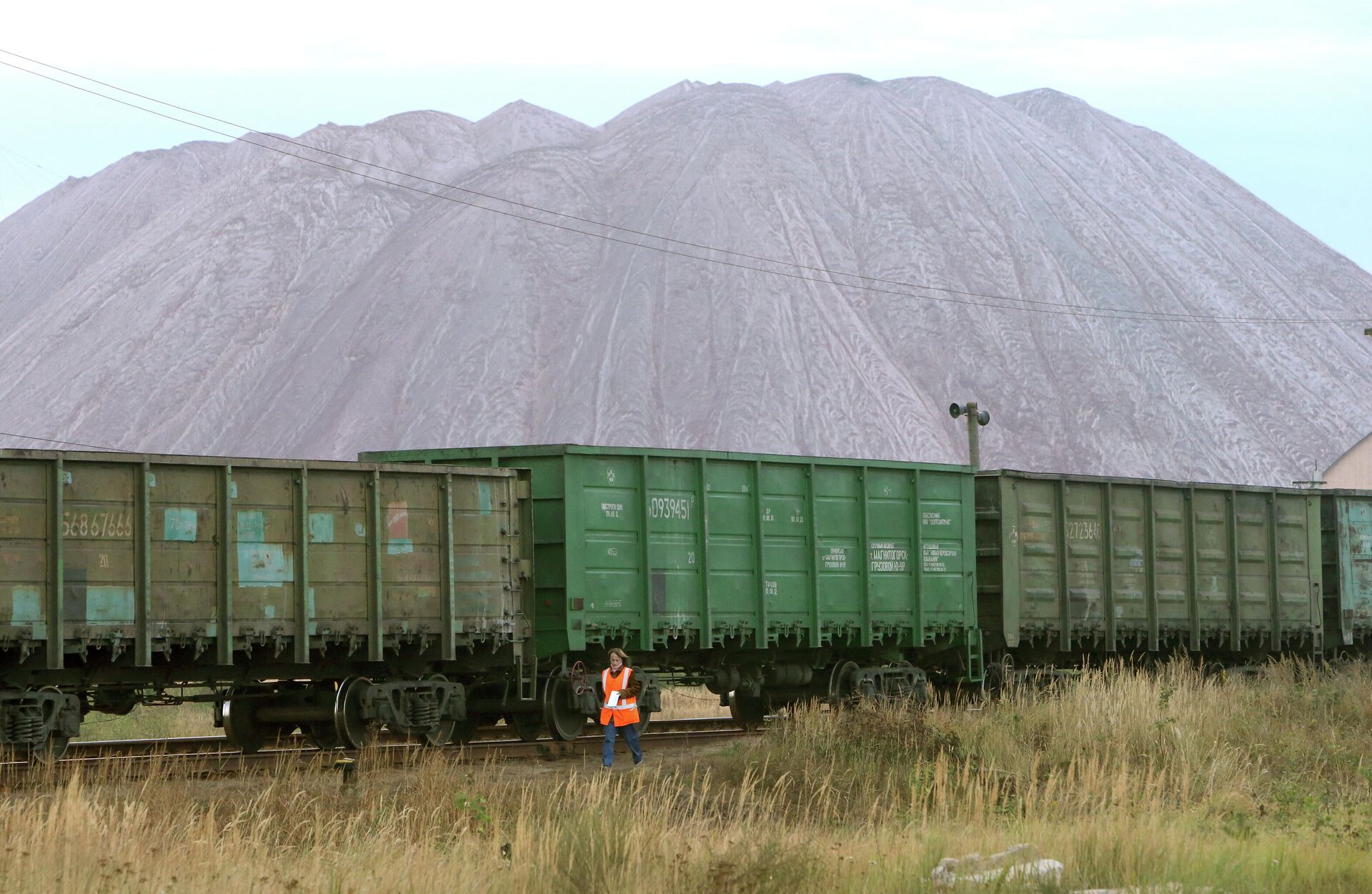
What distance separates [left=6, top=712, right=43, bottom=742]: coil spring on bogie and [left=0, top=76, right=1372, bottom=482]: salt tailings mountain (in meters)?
56.7

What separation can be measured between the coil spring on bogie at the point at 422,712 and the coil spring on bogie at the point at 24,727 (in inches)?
143

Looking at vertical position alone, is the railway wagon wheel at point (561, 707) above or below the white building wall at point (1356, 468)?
below

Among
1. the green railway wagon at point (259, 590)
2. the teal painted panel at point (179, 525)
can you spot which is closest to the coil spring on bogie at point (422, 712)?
the green railway wagon at point (259, 590)

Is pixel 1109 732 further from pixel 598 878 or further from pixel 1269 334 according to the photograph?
pixel 1269 334

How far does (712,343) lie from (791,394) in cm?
648

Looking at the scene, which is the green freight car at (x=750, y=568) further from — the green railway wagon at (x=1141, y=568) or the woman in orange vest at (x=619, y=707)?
the woman in orange vest at (x=619, y=707)

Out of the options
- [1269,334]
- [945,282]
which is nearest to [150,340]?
[945,282]

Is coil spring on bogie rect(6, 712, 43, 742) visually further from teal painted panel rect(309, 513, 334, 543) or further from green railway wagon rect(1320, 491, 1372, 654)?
green railway wagon rect(1320, 491, 1372, 654)

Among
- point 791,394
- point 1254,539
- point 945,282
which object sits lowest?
point 1254,539

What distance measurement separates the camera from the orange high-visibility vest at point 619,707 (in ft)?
47.2

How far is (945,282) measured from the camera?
85.5 m

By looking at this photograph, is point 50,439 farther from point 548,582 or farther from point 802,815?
point 802,815

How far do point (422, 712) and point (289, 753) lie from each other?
1.48 metres

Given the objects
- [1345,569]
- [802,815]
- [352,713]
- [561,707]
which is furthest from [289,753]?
[1345,569]
